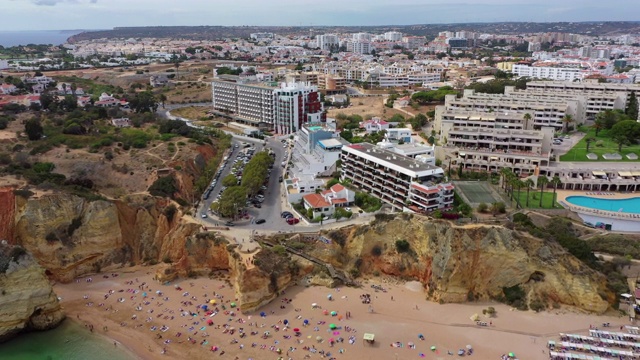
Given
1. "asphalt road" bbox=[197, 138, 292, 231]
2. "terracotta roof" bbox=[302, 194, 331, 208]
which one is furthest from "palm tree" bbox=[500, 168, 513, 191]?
"asphalt road" bbox=[197, 138, 292, 231]

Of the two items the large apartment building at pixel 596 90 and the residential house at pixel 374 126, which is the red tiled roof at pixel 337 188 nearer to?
the residential house at pixel 374 126

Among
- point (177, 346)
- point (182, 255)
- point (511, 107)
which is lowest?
point (177, 346)

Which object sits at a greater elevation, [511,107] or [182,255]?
[511,107]

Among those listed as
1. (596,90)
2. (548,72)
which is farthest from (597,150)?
(548,72)

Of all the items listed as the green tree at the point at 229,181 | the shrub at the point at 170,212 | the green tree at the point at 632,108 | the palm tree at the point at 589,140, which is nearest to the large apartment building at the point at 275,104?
the green tree at the point at 229,181

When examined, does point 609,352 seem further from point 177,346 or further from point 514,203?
point 177,346

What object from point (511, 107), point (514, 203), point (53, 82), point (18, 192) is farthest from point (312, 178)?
point (53, 82)

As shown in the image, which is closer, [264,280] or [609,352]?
[609,352]
